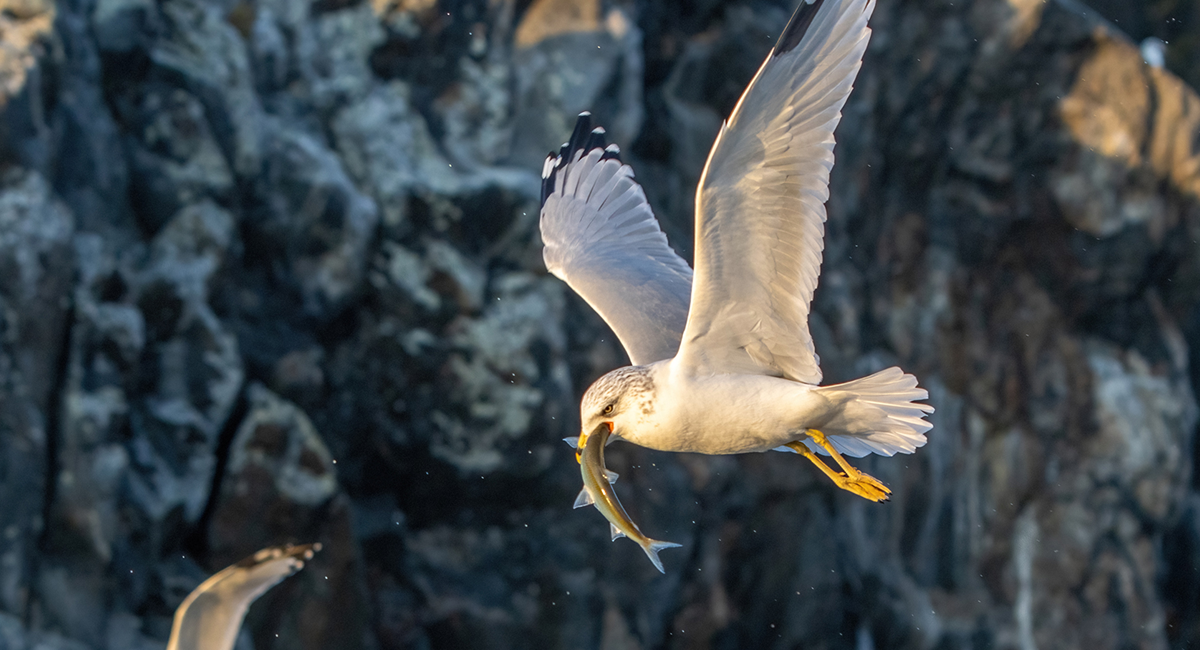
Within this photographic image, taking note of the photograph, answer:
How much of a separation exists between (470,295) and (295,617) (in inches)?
69.3

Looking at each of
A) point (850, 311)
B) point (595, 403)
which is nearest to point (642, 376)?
point (595, 403)

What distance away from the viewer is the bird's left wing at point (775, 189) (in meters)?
1.83

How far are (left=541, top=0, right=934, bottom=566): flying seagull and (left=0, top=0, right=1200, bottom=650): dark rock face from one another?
2.57 metres

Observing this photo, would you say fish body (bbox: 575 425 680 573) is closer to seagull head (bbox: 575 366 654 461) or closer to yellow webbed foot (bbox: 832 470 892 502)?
seagull head (bbox: 575 366 654 461)

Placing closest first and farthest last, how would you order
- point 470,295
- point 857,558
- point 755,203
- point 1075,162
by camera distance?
1. point 755,203
2. point 470,295
3. point 857,558
4. point 1075,162

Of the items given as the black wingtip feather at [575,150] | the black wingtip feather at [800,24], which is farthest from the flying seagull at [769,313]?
the black wingtip feather at [575,150]

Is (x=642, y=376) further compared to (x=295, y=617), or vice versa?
(x=295, y=617)

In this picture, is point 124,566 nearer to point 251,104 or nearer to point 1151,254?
point 251,104

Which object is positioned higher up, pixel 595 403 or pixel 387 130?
pixel 595 403

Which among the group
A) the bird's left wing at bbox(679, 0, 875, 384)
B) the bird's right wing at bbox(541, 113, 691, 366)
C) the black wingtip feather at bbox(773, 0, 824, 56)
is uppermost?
the black wingtip feather at bbox(773, 0, 824, 56)

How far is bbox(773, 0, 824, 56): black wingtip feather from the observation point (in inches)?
71.2

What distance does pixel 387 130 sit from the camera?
16.8 ft

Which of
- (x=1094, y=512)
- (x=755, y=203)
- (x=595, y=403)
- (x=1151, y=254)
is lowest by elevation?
(x=1094, y=512)

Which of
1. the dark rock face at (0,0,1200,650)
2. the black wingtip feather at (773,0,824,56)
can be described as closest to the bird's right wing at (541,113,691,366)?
the black wingtip feather at (773,0,824,56)
